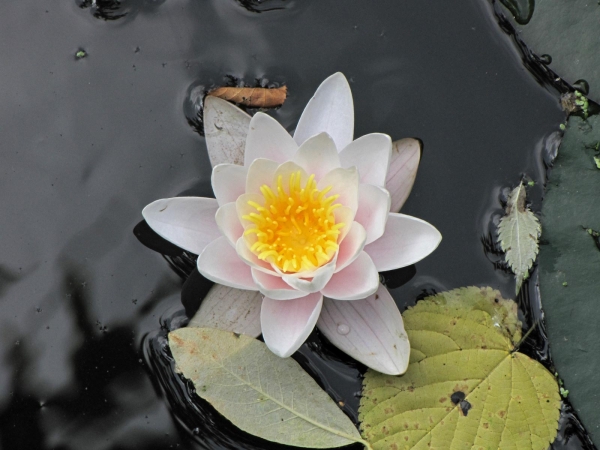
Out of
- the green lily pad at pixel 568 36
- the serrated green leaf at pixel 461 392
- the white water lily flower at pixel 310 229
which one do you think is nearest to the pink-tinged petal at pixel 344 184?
the white water lily flower at pixel 310 229

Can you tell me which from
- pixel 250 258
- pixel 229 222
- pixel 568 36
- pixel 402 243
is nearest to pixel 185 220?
pixel 229 222

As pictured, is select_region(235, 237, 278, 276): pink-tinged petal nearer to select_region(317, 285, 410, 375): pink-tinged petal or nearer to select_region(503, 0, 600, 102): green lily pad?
select_region(317, 285, 410, 375): pink-tinged petal

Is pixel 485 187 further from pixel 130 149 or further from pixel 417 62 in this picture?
pixel 130 149

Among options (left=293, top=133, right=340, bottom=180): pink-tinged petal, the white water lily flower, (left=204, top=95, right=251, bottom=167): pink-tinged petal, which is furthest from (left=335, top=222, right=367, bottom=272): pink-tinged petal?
(left=204, top=95, right=251, bottom=167): pink-tinged petal

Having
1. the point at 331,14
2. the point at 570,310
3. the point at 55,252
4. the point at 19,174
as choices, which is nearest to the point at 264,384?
the point at 55,252

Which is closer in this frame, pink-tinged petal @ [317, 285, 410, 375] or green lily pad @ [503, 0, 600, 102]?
pink-tinged petal @ [317, 285, 410, 375]

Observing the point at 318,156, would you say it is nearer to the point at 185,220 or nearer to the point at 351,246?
the point at 351,246
